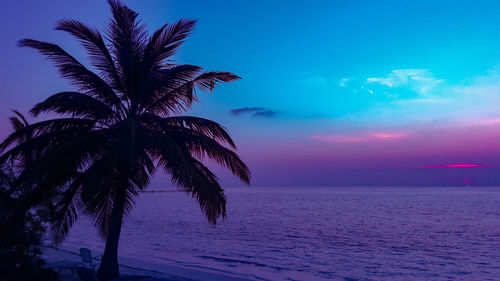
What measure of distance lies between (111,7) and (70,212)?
5.36m

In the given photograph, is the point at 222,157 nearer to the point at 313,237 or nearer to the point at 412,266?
the point at 412,266

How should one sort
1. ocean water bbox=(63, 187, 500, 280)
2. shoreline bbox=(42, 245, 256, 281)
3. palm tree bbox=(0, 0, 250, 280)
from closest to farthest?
palm tree bbox=(0, 0, 250, 280), shoreline bbox=(42, 245, 256, 281), ocean water bbox=(63, 187, 500, 280)

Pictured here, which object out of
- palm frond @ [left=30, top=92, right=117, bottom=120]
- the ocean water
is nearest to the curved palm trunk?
palm frond @ [left=30, top=92, right=117, bottom=120]

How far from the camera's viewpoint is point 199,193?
8.39 metres

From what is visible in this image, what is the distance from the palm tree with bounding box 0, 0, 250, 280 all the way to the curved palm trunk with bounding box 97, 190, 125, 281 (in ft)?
0.08

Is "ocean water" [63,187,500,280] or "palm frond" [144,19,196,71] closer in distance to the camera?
"palm frond" [144,19,196,71]

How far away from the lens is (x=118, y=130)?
303 inches

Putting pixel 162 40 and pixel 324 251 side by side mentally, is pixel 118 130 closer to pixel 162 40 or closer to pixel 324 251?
pixel 162 40

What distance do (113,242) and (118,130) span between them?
10.9 feet

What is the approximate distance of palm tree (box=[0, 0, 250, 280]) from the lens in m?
8.16

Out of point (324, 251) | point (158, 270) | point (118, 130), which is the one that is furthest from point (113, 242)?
point (324, 251)

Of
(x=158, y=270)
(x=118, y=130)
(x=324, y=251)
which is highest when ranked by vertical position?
(x=118, y=130)

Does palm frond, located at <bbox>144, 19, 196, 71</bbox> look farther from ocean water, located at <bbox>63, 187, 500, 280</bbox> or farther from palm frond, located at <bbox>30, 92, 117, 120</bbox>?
ocean water, located at <bbox>63, 187, 500, 280</bbox>

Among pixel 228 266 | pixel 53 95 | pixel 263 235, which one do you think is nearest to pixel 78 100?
pixel 53 95
